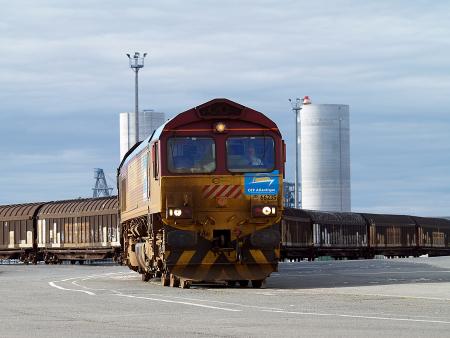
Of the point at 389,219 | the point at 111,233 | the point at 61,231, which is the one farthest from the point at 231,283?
the point at 389,219

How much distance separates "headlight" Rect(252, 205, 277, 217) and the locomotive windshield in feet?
2.88

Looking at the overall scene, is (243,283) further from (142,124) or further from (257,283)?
(142,124)

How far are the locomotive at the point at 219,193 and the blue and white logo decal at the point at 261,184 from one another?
2 cm

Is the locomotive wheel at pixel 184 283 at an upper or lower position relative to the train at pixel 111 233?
lower

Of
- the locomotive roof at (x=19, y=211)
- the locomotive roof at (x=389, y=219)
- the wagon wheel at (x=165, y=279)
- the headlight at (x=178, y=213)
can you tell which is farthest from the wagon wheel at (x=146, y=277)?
the locomotive roof at (x=389, y=219)

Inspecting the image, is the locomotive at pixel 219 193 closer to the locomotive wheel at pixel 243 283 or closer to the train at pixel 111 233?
the locomotive wheel at pixel 243 283

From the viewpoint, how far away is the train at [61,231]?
193 ft

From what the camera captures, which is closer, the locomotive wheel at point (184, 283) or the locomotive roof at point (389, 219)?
the locomotive wheel at point (184, 283)

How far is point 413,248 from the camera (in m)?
76.4

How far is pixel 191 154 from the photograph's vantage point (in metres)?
26.6

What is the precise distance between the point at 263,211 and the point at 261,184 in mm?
646

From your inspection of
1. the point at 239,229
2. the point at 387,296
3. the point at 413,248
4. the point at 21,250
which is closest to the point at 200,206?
the point at 239,229

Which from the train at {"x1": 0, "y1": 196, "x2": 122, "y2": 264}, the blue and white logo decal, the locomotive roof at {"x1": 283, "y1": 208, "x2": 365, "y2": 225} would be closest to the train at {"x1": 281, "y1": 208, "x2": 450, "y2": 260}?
the locomotive roof at {"x1": 283, "y1": 208, "x2": 365, "y2": 225}

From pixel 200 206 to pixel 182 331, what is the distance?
12.3m
